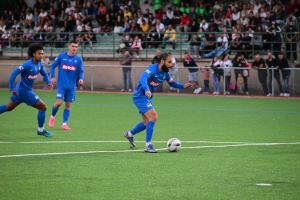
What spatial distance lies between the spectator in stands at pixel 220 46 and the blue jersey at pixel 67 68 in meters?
15.5

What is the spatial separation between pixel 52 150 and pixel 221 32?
1951 cm

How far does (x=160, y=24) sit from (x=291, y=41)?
714cm

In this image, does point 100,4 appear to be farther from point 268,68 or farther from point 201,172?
point 201,172

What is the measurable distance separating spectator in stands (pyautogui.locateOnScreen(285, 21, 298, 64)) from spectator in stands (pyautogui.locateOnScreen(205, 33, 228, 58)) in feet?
9.37

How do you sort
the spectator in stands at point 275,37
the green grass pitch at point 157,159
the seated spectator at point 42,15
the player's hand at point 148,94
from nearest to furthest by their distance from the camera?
the green grass pitch at point 157,159, the player's hand at point 148,94, the spectator in stands at point 275,37, the seated spectator at point 42,15

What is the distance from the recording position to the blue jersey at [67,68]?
682 inches

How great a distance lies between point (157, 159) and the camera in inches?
451

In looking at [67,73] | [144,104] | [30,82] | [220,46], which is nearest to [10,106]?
[30,82]

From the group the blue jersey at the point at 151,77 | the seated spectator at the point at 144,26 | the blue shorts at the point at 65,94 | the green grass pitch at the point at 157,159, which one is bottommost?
the green grass pitch at the point at 157,159

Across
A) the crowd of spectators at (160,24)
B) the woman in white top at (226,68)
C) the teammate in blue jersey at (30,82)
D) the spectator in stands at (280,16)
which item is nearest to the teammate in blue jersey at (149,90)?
the teammate in blue jersey at (30,82)

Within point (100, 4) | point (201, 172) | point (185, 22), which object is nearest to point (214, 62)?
point (185, 22)

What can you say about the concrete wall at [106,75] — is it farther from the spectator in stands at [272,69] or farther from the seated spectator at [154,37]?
the spectator in stands at [272,69]

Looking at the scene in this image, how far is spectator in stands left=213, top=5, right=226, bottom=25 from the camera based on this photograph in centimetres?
3304

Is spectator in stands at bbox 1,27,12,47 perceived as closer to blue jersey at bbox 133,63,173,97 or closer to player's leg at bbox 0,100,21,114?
player's leg at bbox 0,100,21,114
